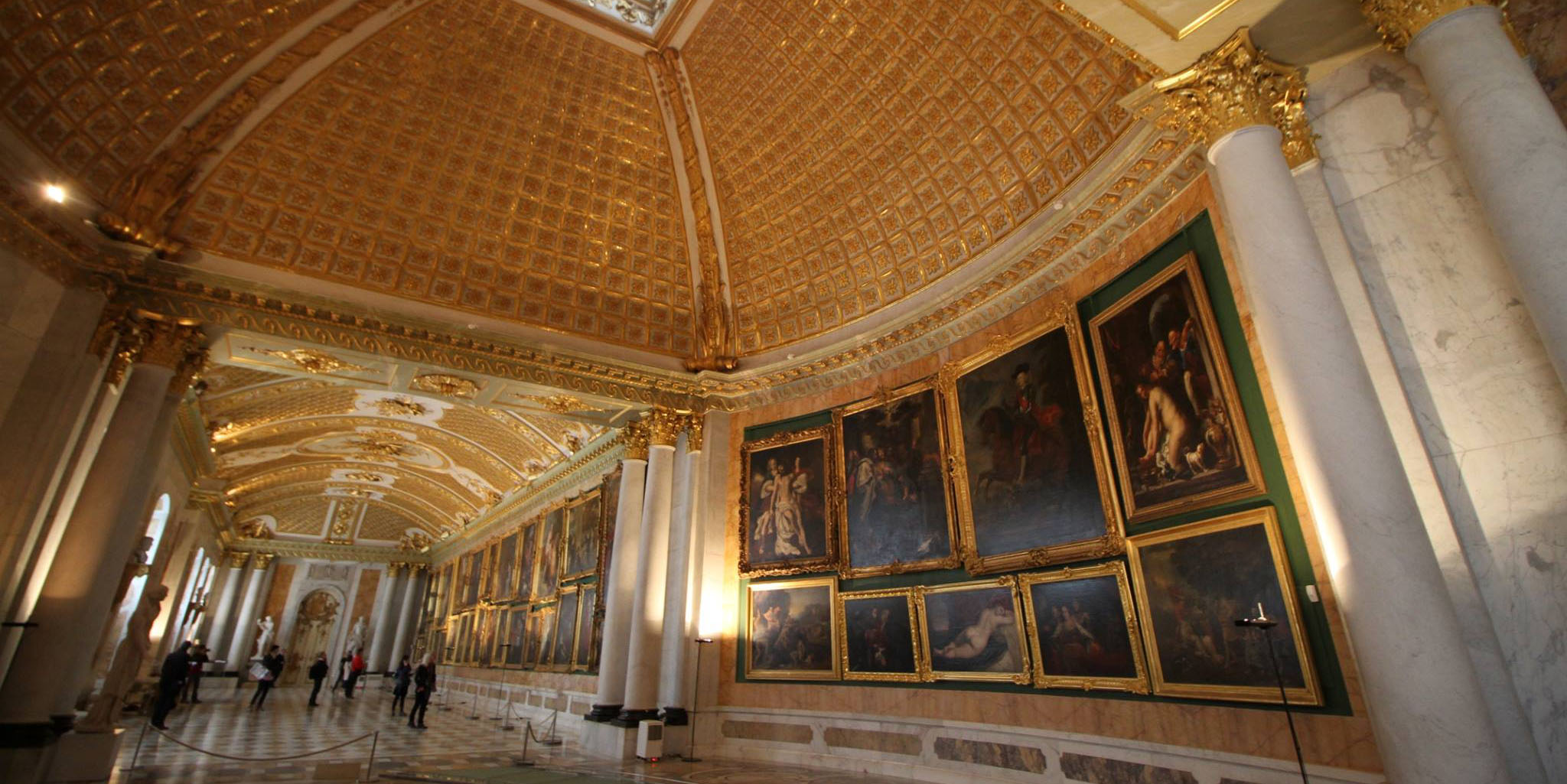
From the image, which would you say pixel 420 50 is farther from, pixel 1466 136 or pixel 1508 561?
pixel 1508 561

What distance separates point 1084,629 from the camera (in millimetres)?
8172

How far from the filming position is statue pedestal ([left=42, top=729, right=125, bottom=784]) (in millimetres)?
8398

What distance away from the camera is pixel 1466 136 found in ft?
15.9

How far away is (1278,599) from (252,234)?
47.2ft

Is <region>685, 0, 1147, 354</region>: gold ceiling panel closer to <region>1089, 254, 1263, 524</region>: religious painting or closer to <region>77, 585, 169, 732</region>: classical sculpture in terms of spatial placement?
<region>1089, 254, 1263, 524</region>: religious painting

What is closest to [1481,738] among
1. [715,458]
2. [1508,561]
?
[1508,561]

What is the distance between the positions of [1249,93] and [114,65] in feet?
43.2

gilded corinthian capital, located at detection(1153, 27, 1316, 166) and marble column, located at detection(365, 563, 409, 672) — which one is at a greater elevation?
gilded corinthian capital, located at detection(1153, 27, 1316, 166)

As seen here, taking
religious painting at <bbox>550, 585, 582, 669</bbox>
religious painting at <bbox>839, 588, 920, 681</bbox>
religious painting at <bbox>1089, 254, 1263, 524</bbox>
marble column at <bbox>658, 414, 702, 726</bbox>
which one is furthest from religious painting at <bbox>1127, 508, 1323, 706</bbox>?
religious painting at <bbox>550, 585, 582, 669</bbox>

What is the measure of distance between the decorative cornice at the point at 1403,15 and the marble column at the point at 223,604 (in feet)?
129

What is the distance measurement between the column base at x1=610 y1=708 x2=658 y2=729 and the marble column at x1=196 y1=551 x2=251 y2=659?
2828cm

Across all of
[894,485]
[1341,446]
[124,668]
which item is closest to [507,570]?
[124,668]

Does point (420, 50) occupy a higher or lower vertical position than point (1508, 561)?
higher

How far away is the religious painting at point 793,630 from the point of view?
1131cm
